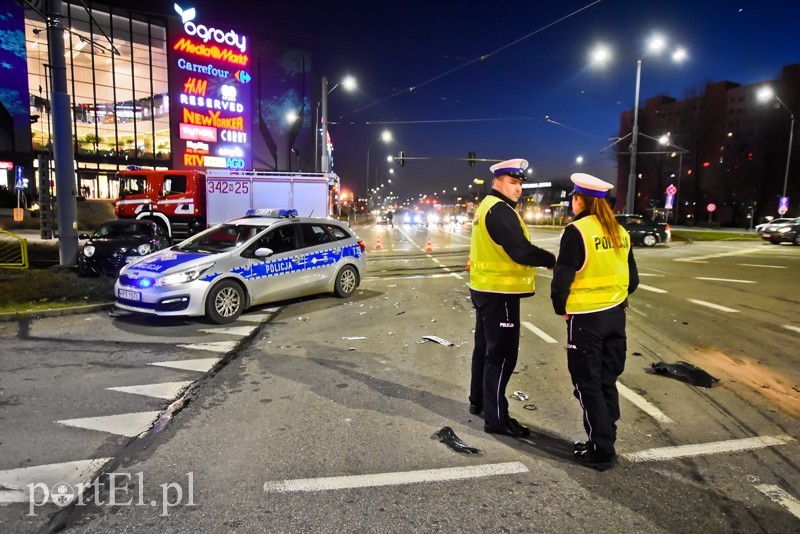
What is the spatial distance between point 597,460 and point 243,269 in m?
6.01

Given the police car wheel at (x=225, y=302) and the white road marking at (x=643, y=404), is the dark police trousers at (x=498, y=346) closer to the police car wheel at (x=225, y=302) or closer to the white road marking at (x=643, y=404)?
the white road marking at (x=643, y=404)

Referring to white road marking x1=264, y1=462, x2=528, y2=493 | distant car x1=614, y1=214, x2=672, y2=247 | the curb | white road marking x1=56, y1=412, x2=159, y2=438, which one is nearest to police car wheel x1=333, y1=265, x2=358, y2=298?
the curb

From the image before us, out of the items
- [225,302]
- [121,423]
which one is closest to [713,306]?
[225,302]

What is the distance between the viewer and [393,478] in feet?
10.6

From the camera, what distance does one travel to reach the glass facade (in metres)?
35.9

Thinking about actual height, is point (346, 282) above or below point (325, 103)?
below

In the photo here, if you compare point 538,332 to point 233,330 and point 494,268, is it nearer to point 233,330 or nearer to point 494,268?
point 494,268

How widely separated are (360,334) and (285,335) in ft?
3.41

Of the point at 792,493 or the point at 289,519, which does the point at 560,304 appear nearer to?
the point at 792,493

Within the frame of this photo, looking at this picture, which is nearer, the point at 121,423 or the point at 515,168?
the point at 515,168

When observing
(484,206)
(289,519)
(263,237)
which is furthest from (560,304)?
(263,237)

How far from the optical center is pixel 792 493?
123 inches

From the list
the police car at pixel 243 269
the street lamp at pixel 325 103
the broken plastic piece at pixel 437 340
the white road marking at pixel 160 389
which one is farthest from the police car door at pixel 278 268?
the street lamp at pixel 325 103

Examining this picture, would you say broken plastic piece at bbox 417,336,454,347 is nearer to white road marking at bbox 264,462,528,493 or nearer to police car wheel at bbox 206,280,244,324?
police car wheel at bbox 206,280,244,324
